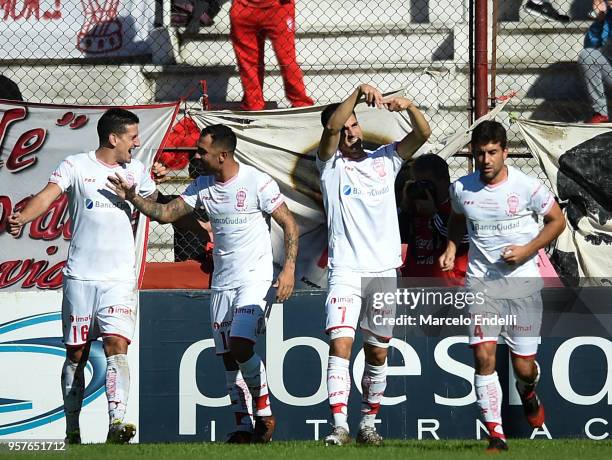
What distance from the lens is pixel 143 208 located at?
9.12 metres

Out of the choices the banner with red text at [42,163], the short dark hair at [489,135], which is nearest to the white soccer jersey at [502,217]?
the short dark hair at [489,135]

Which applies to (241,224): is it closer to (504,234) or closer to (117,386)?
(117,386)

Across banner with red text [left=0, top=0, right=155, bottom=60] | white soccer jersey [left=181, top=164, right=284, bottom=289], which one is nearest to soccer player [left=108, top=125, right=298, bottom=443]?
white soccer jersey [left=181, top=164, right=284, bottom=289]

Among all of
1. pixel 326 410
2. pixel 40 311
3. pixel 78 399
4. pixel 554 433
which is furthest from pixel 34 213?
pixel 554 433

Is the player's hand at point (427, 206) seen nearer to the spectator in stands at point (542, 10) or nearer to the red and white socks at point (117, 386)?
the red and white socks at point (117, 386)

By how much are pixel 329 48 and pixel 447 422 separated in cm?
457

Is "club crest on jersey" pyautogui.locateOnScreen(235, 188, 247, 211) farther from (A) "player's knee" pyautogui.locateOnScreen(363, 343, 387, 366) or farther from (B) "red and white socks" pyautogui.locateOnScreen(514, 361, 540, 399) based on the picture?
(B) "red and white socks" pyautogui.locateOnScreen(514, 361, 540, 399)

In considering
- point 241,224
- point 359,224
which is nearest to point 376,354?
point 359,224

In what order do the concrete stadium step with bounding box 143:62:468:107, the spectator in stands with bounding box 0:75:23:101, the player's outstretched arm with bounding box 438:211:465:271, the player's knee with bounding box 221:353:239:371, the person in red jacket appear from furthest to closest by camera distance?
the concrete stadium step with bounding box 143:62:468:107 < the person in red jacket < the spectator in stands with bounding box 0:75:23:101 < the player's knee with bounding box 221:353:239:371 < the player's outstretched arm with bounding box 438:211:465:271

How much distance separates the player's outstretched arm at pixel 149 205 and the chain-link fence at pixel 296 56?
3.39 meters

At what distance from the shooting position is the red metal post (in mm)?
11180

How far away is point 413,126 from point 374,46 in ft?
15.0

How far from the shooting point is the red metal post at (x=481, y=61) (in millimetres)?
11180

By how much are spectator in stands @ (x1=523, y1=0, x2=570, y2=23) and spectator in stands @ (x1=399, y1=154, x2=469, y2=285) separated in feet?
11.9
